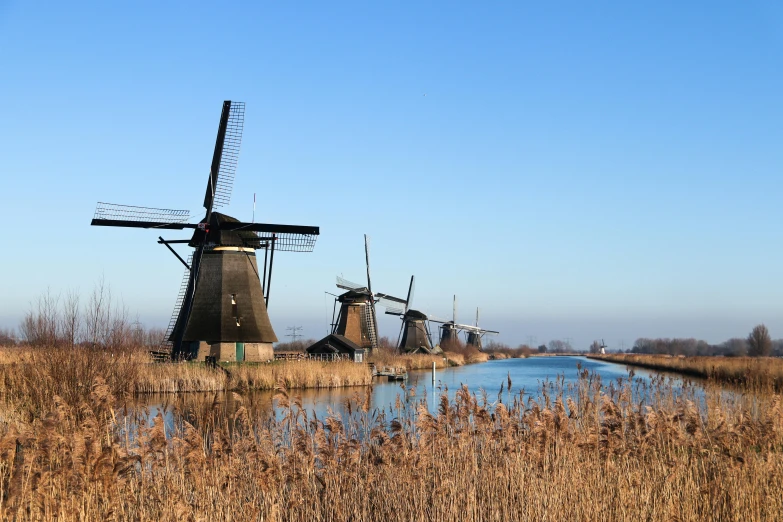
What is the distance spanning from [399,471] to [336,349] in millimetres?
32198

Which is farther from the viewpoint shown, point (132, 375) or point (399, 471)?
point (132, 375)

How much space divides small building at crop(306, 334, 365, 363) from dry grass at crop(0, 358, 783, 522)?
30.3 m

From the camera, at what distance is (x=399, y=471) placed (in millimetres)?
7242

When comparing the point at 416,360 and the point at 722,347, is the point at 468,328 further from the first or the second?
the point at 722,347

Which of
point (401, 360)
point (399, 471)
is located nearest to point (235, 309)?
point (401, 360)

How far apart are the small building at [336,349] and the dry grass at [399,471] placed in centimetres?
3032

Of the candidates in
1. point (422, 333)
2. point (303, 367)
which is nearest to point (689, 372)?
point (303, 367)

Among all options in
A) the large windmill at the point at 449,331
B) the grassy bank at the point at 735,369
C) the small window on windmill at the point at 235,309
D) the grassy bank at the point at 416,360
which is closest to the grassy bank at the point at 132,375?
the small window on windmill at the point at 235,309

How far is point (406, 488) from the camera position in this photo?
6.95 m

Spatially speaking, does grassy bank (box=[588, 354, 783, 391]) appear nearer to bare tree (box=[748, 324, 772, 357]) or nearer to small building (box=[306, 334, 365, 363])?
small building (box=[306, 334, 365, 363])

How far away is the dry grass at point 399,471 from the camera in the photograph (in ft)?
18.7

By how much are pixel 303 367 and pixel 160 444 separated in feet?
72.0

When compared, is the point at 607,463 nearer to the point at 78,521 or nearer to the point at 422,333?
the point at 78,521

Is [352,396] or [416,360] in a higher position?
[416,360]
